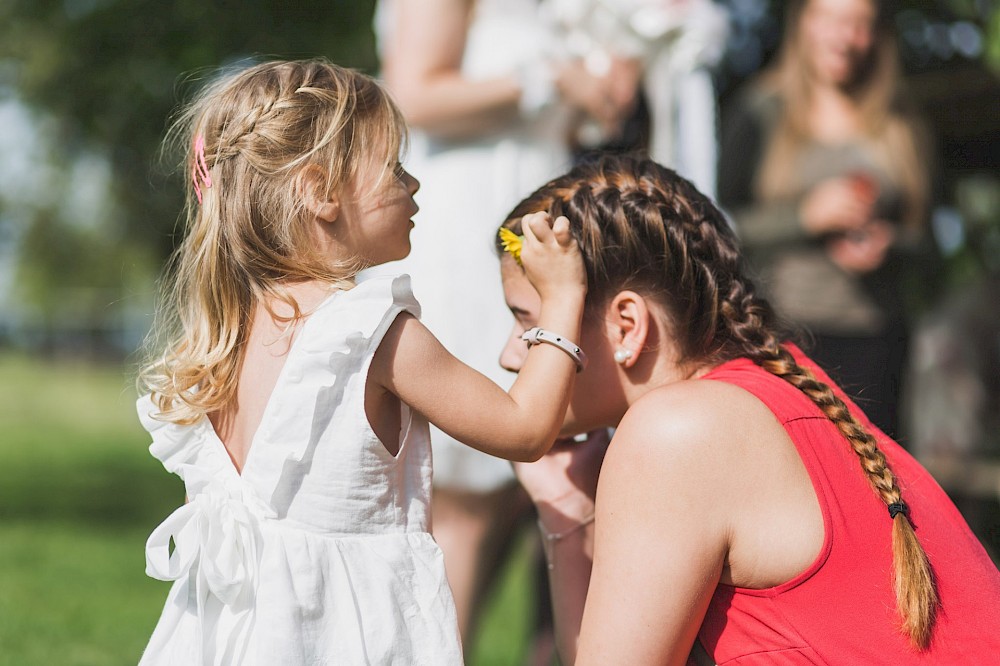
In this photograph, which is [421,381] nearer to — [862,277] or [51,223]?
[862,277]

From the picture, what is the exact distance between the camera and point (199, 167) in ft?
6.73

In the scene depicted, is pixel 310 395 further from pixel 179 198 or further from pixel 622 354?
pixel 179 198

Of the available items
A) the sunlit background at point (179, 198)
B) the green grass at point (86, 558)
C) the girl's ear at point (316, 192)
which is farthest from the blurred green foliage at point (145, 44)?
the girl's ear at point (316, 192)

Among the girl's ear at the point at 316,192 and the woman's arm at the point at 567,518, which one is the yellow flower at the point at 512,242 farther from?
the woman's arm at the point at 567,518

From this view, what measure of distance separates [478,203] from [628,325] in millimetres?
1112

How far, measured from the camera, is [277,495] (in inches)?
74.2

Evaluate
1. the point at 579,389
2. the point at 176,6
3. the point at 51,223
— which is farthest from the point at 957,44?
the point at 51,223

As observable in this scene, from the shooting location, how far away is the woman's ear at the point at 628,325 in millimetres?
1959

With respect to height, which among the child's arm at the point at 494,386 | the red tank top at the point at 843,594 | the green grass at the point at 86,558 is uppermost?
the child's arm at the point at 494,386

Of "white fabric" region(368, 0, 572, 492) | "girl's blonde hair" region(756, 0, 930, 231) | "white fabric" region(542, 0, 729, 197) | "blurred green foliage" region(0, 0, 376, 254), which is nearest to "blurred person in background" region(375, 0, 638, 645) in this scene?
"white fabric" region(368, 0, 572, 492)

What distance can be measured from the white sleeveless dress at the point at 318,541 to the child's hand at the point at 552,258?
24 cm

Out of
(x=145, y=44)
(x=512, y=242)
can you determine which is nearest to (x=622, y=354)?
(x=512, y=242)

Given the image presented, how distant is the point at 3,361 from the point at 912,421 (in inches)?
1731

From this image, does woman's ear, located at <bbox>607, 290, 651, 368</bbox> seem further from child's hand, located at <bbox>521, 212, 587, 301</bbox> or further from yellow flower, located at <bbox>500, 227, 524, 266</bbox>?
yellow flower, located at <bbox>500, 227, 524, 266</bbox>
